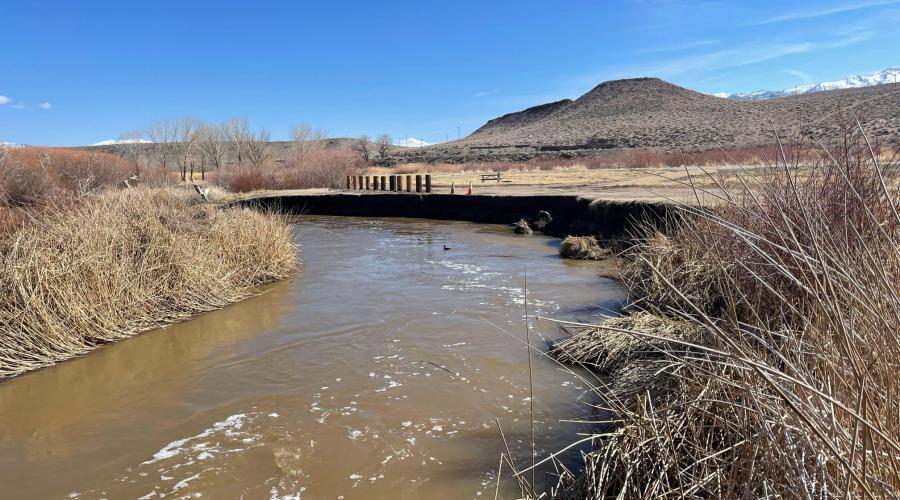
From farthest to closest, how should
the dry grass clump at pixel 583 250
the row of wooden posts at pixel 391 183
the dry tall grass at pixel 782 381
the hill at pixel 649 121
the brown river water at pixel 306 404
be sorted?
the hill at pixel 649 121
the row of wooden posts at pixel 391 183
the dry grass clump at pixel 583 250
the brown river water at pixel 306 404
the dry tall grass at pixel 782 381

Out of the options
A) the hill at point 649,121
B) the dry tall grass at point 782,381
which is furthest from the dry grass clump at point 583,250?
the hill at point 649,121

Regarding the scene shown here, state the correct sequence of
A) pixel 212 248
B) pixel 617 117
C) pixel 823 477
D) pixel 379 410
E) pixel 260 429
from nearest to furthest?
1. pixel 823 477
2. pixel 260 429
3. pixel 379 410
4. pixel 212 248
5. pixel 617 117

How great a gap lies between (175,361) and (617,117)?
3286 inches

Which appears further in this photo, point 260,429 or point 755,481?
point 260,429

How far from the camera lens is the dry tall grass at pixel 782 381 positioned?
6.21 ft

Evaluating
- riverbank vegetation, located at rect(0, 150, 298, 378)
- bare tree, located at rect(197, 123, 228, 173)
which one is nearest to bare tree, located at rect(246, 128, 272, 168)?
bare tree, located at rect(197, 123, 228, 173)

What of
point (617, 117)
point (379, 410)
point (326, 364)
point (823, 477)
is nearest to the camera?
point (823, 477)

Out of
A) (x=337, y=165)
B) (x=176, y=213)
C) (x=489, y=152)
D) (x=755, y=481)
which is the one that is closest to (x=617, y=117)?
(x=489, y=152)

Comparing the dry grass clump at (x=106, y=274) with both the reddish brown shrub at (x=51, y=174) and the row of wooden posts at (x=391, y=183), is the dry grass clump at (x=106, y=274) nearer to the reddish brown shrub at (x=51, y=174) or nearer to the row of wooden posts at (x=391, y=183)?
the reddish brown shrub at (x=51, y=174)

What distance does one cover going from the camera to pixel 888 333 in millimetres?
2045

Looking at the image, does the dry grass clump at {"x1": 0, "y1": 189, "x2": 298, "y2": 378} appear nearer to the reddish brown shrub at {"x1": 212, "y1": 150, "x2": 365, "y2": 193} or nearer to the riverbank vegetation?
the riverbank vegetation

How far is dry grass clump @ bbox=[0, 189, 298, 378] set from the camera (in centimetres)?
699

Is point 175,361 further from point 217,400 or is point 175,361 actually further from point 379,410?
point 379,410

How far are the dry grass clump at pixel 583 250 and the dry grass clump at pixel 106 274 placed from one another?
24.4 ft
